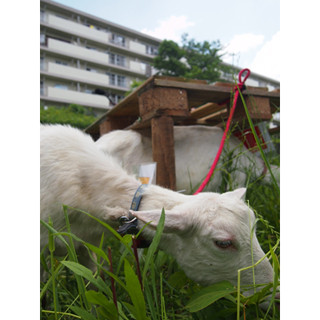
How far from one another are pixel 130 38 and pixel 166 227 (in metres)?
21.1

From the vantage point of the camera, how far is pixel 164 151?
2369 millimetres

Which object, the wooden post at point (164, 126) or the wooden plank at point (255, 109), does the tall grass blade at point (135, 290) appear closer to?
the wooden post at point (164, 126)

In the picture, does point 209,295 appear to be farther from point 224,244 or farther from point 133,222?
point 133,222

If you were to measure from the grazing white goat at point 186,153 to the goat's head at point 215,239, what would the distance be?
1.18 metres

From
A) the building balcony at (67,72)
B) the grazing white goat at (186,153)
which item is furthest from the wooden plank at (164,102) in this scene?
the building balcony at (67,72)

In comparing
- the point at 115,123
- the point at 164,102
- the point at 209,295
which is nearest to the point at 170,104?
the point at 164,102

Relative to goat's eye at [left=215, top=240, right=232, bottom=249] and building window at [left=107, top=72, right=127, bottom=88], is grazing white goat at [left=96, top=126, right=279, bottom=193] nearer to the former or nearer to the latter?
goat's eye at [left=215, top=240, right=232, bottom=249]

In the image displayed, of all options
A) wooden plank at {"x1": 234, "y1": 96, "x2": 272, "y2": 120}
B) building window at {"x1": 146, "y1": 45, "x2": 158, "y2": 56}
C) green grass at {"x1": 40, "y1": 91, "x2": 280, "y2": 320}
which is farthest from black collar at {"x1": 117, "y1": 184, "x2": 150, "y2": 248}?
building window at {"x1": 146, "y1": 45, "x2": 158, "y2": 56}

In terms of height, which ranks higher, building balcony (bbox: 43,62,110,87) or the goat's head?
building balcony (bbox: 43,62,110,87)

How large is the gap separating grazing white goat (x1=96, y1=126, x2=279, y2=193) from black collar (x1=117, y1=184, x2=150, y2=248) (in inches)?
41.1

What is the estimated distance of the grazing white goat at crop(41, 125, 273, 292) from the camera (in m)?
1.33

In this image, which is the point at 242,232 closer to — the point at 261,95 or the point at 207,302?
the point at 207,302

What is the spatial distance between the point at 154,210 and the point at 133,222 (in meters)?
0.20

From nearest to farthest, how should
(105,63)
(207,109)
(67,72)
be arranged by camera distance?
1. (207,109)
2. (67,72)
3. (105,63)
